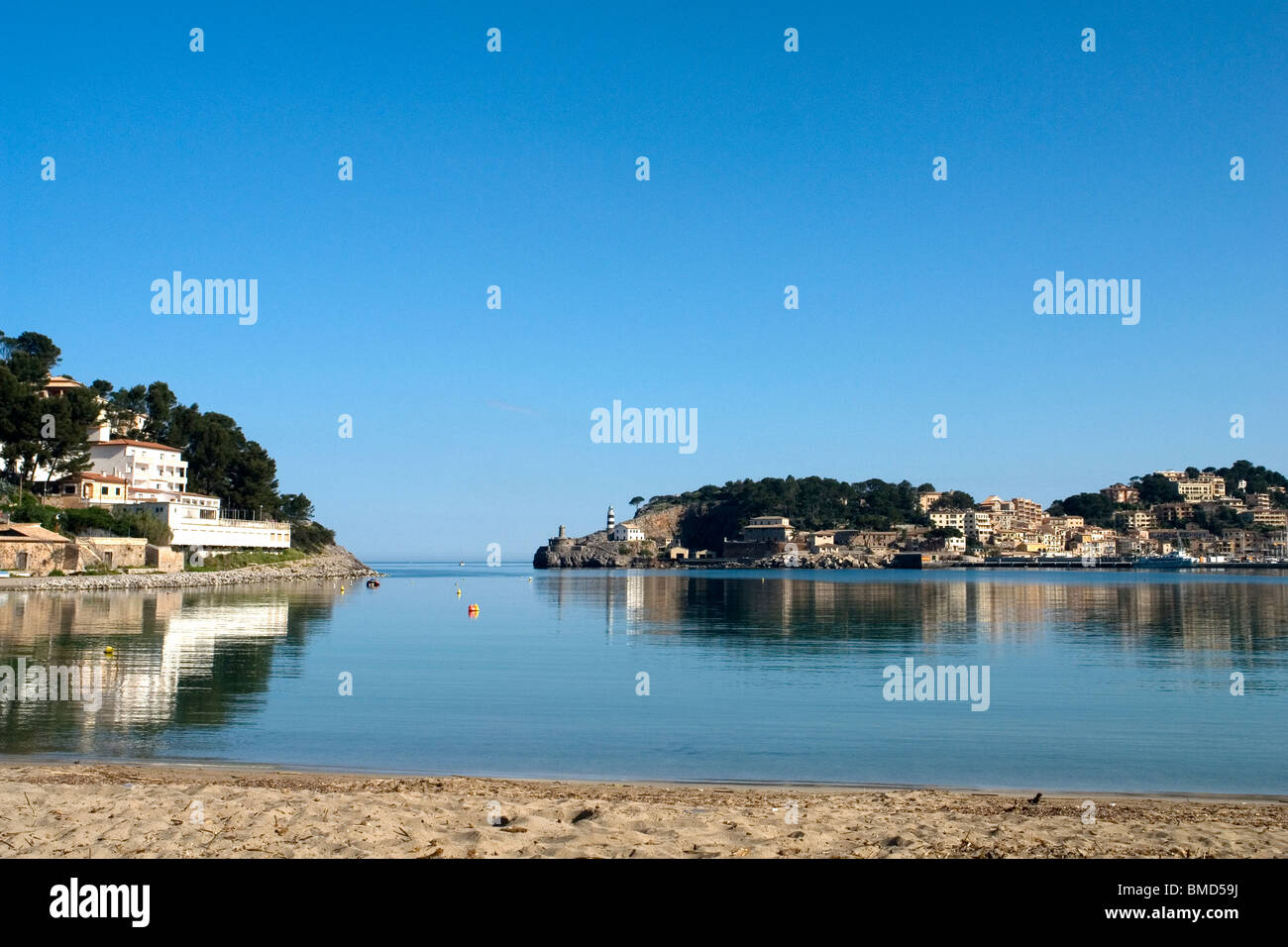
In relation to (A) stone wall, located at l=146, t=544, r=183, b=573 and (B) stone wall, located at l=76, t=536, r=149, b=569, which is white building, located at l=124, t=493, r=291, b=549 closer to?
(A) stone wall, located at l=146, t=544, r=183, b=573

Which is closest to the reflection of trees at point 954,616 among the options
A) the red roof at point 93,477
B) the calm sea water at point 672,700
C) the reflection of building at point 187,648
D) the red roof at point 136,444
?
the calm sea water at point 672,700

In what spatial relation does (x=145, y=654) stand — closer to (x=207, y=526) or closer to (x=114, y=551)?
(x=114, y=551)

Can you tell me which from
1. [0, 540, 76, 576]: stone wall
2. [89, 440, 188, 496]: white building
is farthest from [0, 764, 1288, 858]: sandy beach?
[89, 440, 188, 496]: white building

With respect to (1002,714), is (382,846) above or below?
above

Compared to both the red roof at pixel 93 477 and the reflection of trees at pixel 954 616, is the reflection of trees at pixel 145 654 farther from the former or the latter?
the red roof at pixel 93 477

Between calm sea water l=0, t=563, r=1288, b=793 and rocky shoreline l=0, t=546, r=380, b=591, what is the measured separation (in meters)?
11.4

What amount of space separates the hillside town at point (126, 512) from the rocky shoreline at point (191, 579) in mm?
3306

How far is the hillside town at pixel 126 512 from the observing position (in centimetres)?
6700

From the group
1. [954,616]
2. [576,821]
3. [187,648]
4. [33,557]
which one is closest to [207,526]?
[33,557]

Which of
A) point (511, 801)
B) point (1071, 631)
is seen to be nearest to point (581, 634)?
point (1071, 631)

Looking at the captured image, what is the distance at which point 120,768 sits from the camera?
14477 millimetres

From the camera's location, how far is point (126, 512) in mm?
81500
